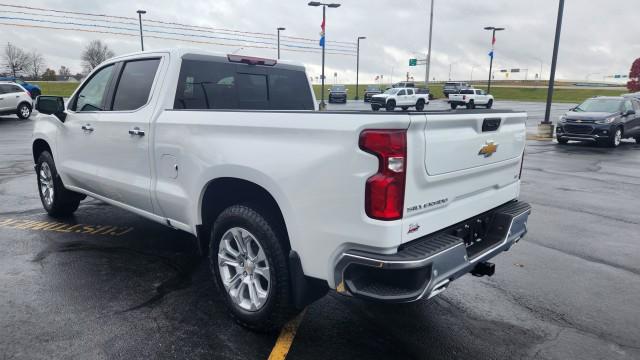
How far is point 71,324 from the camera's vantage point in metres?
3.41

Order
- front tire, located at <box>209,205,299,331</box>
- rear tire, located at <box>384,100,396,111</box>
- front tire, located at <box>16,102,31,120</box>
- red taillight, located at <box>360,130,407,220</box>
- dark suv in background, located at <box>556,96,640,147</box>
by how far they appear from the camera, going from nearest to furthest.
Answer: red taillight, located at <box>360,130,407,220</box> → front tire, located at <box>209,205,299,331</box> → dark suv in background, located at <box>556,96,640,147</box> → front tire, located at <box>16,102,31,120</box> → rear tire, located at <box>384,100,396,111</box>

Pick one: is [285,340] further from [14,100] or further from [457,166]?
[14,100]

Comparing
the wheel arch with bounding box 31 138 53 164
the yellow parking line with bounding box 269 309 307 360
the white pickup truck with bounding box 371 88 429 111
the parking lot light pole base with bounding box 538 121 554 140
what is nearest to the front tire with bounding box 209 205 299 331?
the yellow parking line with bounding box 269 309 307 360

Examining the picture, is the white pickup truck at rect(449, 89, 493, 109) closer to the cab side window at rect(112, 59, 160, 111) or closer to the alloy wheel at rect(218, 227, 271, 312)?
the cab side window at rect(112, 59, 160, 111)

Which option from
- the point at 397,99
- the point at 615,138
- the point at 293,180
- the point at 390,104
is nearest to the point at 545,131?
the point at 615,138

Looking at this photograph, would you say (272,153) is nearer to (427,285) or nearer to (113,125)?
(427,285)

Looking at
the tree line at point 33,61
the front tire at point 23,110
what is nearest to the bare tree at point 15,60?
the tree line at point 33,61

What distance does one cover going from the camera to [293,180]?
2801mm

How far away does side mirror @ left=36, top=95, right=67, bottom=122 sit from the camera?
511cm

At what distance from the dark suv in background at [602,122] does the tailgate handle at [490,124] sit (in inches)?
573

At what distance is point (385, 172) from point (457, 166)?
25.1 inches

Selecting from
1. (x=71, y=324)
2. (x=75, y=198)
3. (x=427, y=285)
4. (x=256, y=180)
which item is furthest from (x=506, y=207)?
(x=75, y=198)

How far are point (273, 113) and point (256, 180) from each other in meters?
0.44

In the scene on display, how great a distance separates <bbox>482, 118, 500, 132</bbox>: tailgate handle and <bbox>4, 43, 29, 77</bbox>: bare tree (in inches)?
4203
